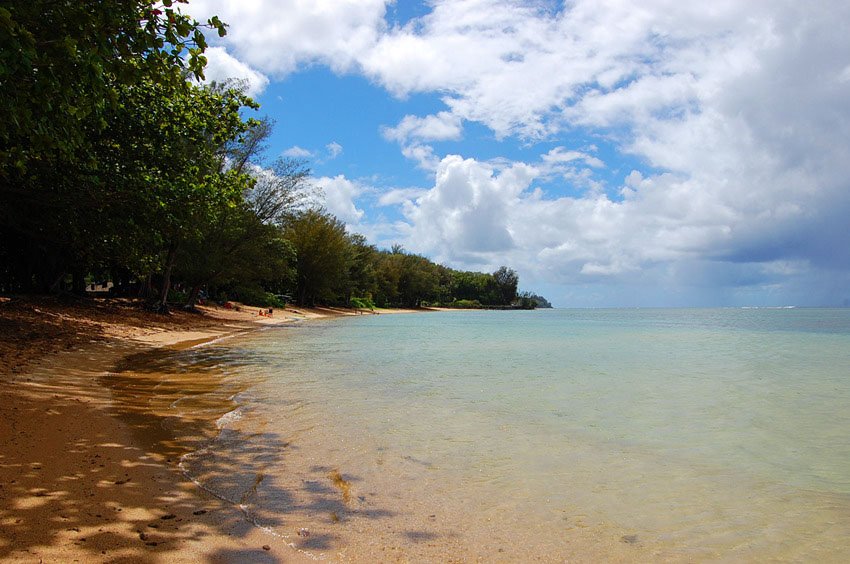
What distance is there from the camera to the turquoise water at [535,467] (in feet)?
13.7

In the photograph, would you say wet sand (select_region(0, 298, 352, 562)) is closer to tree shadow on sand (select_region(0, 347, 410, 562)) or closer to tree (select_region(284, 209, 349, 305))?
tree shadow on sand (select_region(0, 347, 410, 562))

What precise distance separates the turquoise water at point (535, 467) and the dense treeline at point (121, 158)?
448 centimetres

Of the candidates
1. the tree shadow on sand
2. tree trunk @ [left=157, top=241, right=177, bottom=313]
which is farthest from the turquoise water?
tree trunk @ [left=157, top=241, right=177, bottom=313]

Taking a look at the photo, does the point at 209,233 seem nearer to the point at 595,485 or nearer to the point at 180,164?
the point at 180,164

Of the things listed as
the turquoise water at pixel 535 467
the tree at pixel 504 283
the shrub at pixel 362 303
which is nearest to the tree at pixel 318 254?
the shrub at pixel 362 303

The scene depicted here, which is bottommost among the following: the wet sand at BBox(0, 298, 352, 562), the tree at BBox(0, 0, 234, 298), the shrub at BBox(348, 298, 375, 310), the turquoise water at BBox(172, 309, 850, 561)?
the turquoise water at BBox(172, 309, 850, 561)

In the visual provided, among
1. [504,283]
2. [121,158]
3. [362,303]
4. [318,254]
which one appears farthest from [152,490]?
[504,283]

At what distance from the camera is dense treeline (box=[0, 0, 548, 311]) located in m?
6.22

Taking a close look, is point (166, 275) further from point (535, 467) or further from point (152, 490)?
point (535, 467)

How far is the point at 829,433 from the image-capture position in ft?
27.1

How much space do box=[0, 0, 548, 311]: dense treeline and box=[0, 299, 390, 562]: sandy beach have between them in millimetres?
3359

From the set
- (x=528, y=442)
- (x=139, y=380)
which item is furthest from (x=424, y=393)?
(x=139, y=380)

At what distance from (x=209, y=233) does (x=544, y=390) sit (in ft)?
83.2

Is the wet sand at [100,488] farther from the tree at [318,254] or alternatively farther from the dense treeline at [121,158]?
the tree at [318,254]
